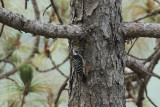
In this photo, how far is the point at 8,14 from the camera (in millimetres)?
678

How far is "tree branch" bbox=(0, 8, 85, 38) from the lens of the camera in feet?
2.22

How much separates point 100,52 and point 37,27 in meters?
0.18

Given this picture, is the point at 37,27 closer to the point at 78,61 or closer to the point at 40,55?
the point at 78,61

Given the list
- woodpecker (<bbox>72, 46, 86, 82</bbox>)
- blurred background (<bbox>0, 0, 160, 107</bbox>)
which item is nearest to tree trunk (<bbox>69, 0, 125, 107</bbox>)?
woodpecker (<bbox>72, 46, 86, 82</bbox>)

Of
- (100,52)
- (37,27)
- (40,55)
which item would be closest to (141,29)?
(100,52)

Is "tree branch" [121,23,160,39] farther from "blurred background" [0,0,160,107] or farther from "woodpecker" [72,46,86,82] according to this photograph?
"blurred background" [0,0,160,107]

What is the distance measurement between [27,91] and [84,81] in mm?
552

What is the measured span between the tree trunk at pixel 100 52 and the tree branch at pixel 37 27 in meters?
0.04

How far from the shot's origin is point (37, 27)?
72cm

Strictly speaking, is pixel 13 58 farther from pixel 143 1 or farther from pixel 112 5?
pixel 112 5

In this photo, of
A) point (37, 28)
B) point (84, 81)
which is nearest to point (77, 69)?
point (84, 81)

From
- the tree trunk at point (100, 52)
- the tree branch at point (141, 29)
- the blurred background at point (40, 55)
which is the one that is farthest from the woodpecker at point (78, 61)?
the blurred background at point (40, 55)

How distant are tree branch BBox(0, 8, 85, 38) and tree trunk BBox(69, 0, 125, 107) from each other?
0.04 metres

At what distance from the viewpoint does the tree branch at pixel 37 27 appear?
678 millimetres
